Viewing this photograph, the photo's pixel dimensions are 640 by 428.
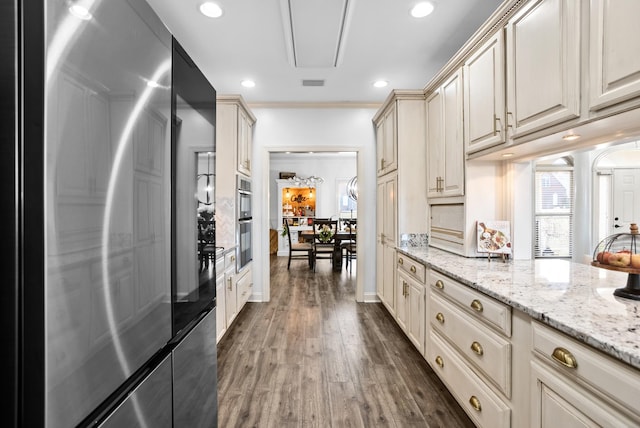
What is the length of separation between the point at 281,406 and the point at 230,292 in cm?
138

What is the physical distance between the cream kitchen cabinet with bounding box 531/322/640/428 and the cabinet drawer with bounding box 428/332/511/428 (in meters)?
0.24

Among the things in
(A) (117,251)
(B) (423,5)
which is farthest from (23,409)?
(B) (423,5)

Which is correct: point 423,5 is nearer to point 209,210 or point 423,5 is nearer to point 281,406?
point 209,210

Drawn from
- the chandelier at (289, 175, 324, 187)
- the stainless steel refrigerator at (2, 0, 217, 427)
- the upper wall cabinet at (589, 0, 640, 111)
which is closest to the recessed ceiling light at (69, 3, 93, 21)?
the stainless steel refrigerator at (2, 0, 217, 427)

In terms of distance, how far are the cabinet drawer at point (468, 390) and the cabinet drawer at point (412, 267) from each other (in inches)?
17.7

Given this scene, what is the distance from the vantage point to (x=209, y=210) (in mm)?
1302

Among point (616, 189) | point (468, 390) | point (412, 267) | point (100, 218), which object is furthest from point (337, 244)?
point (100, 218)

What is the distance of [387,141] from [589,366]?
313 centimetres

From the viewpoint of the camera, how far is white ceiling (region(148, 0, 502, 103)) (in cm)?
228

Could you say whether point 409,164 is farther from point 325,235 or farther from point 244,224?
point 325,235

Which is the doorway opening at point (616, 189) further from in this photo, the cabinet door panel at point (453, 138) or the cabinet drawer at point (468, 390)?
the cabinet drawer at point (468, 390)

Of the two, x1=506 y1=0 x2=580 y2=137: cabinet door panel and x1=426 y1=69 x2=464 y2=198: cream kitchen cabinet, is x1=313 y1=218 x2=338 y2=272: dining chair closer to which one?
x1=426 y1=69 x2=464 y2=198: cream kitchen cabinet

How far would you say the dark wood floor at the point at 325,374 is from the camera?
1.95 m

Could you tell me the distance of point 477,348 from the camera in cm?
165
